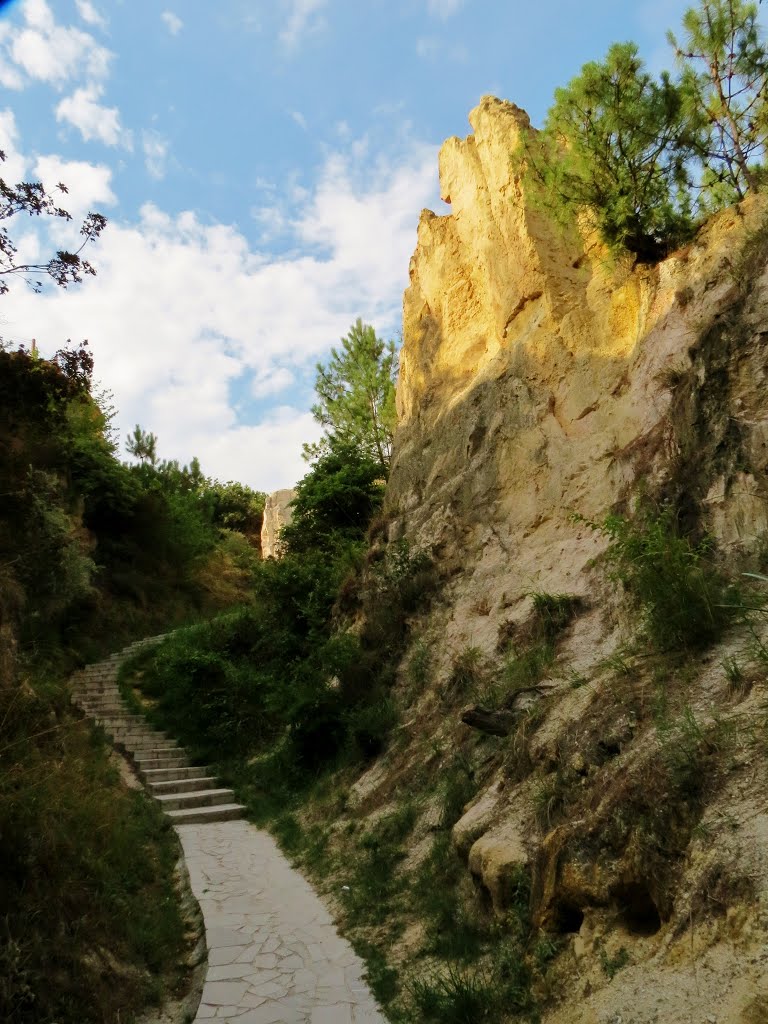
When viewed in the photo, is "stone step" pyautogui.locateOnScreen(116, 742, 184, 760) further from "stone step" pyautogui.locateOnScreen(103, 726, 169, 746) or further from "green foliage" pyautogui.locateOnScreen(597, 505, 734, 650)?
"green foliage" pyautogui.locateOnScreen(597, 505, 734, 650)

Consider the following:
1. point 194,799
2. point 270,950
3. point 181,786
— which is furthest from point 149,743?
point 270,950

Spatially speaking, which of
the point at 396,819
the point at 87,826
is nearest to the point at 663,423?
the point at 396,819

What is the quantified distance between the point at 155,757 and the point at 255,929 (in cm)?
733

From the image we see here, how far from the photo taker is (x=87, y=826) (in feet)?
20.1

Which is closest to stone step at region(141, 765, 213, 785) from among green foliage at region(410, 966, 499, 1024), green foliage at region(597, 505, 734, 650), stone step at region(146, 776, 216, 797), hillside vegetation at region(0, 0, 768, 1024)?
stone step at region(146, 776, 216, 797)

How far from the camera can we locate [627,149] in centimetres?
1009

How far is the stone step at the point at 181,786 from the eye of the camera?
36.4ft

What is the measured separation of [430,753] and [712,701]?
165 inches

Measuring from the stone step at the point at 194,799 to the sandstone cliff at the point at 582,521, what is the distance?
3371 mm

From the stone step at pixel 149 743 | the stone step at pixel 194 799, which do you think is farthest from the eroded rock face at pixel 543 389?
the stone step at pixel 149 743

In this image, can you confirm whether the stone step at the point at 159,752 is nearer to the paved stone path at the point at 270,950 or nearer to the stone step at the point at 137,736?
the stone step at the point at 137,736

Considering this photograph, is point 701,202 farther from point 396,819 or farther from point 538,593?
point 396,819

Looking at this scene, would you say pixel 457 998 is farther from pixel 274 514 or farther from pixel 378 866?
pixel 274 514

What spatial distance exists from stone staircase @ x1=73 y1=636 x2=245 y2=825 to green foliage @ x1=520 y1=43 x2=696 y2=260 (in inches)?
411
